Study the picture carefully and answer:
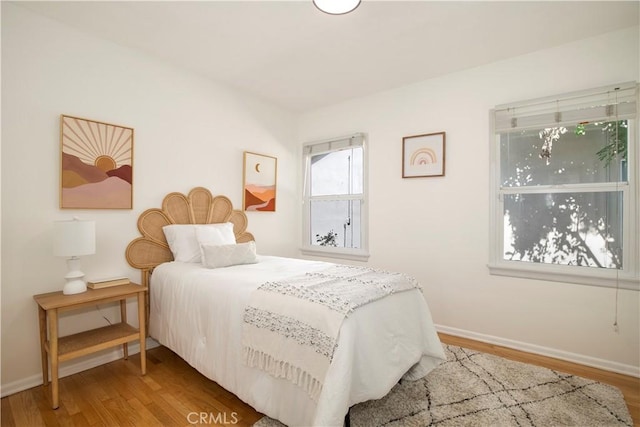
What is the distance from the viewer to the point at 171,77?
3002 mm

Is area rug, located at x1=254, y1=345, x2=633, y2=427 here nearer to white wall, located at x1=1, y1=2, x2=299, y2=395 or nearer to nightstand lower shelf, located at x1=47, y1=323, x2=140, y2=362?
nightstand lower shelf, located at x1=47, y1=323, x2=140, y2=362

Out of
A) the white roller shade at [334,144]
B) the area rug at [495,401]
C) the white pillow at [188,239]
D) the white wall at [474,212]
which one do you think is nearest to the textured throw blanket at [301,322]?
the area rug at [495,401]

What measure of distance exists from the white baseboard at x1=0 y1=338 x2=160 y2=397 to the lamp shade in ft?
3.03

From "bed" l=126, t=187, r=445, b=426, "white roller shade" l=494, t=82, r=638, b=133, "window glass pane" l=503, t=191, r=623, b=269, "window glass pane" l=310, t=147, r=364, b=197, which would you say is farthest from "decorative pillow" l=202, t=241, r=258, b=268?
"white roller shade" l=494, t=82, r=638, b=133

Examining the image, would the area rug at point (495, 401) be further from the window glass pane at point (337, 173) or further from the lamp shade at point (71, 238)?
the window glass pane at point (337, 173)

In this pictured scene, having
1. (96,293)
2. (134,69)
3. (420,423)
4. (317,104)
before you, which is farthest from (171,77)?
(420,423)

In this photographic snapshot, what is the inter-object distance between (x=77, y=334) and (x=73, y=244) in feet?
2.37

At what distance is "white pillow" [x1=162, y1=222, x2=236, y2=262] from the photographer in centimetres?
284

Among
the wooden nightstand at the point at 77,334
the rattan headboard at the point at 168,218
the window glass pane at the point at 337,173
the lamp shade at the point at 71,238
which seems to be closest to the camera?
the wooden nightstand at the point at 77,334

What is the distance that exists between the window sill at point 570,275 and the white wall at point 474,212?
0.20 feet

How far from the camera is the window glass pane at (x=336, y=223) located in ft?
13.0

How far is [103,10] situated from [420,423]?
133 inches

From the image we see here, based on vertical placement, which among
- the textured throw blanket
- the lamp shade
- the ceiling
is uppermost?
the ceiling

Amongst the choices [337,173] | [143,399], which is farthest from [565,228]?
[143,399]
